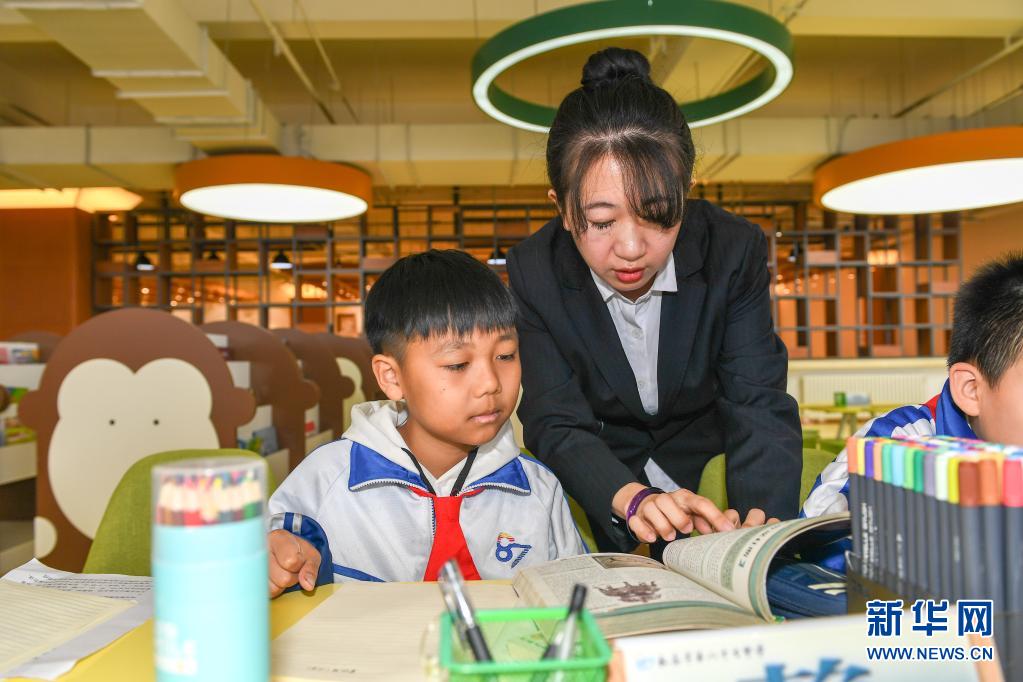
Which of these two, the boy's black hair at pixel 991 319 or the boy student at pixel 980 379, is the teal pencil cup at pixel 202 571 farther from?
the boy's black hair at pixel 991 319

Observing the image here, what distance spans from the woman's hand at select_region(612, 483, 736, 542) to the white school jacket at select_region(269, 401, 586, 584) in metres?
0.29

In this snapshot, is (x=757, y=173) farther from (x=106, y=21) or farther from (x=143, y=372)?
(x=143, y=372)

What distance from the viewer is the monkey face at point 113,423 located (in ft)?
7.48

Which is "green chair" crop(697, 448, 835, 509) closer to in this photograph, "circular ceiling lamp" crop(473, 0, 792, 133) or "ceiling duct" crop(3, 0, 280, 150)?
"circular ceiling lamp" crop(473, 0, 792, 133)

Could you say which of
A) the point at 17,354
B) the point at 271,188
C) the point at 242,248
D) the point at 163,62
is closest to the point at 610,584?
the point at 17,354

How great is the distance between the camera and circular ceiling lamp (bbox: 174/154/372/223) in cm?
579

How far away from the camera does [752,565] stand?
0.65 meters

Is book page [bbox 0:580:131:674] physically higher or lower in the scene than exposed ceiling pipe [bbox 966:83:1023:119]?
lower

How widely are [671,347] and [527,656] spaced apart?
886 mm

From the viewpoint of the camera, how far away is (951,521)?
0.50 metres

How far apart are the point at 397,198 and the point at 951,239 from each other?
763cm

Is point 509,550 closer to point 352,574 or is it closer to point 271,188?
point 352,574

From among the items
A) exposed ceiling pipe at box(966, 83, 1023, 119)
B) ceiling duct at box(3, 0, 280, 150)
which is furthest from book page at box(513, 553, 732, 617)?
exposed ceiling pipe at box(966, 83, 1023, 119)

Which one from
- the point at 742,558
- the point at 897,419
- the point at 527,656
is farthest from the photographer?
the point at 897,419
